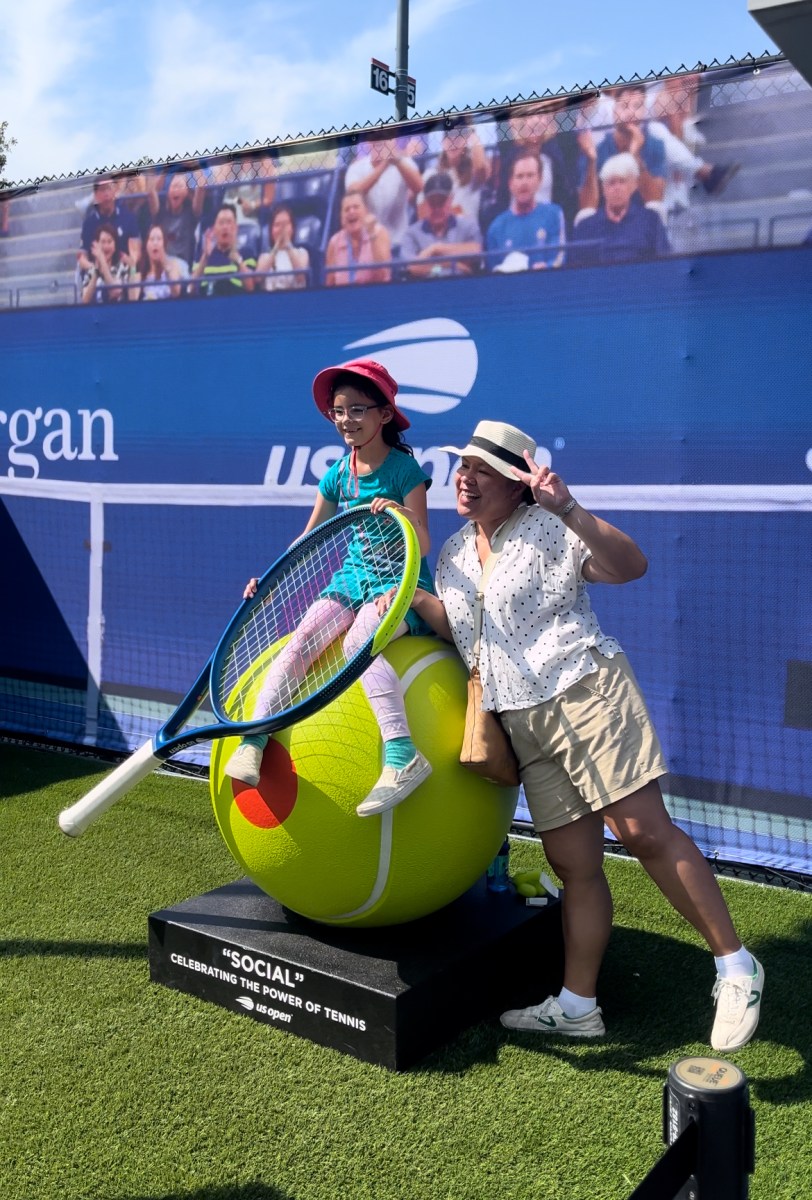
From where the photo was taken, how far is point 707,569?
5.29 metres

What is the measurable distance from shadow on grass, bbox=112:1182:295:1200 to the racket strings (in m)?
1.24

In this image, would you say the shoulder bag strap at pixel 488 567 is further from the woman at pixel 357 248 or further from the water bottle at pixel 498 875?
the woman at pixel 357 248

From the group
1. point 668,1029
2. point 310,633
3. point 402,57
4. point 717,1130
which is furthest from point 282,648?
point 402,57

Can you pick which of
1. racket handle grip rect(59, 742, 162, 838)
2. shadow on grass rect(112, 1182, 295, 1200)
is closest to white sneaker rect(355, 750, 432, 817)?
racket handle grip rect(59, 742, 162, 838)

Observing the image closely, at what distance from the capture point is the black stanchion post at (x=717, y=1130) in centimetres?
155

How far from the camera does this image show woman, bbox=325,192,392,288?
606 centimetres

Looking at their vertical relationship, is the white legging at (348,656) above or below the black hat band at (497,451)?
below

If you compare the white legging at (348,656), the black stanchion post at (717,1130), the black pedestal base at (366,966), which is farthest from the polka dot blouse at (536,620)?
the black stanchion post at (717,1130)

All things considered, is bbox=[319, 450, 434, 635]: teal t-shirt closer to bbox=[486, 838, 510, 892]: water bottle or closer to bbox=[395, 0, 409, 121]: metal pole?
bbox=[486, 838, 510, 892]: water bottle

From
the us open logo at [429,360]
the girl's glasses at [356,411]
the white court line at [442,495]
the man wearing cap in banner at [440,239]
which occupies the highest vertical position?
the man wearing cap in banner at [440,239]

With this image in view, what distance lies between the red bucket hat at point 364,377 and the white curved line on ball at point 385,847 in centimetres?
89

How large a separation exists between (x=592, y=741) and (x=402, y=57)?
12.6 m

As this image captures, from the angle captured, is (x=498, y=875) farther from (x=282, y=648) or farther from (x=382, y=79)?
(x=382, y=79)

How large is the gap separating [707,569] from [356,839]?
103 inches
